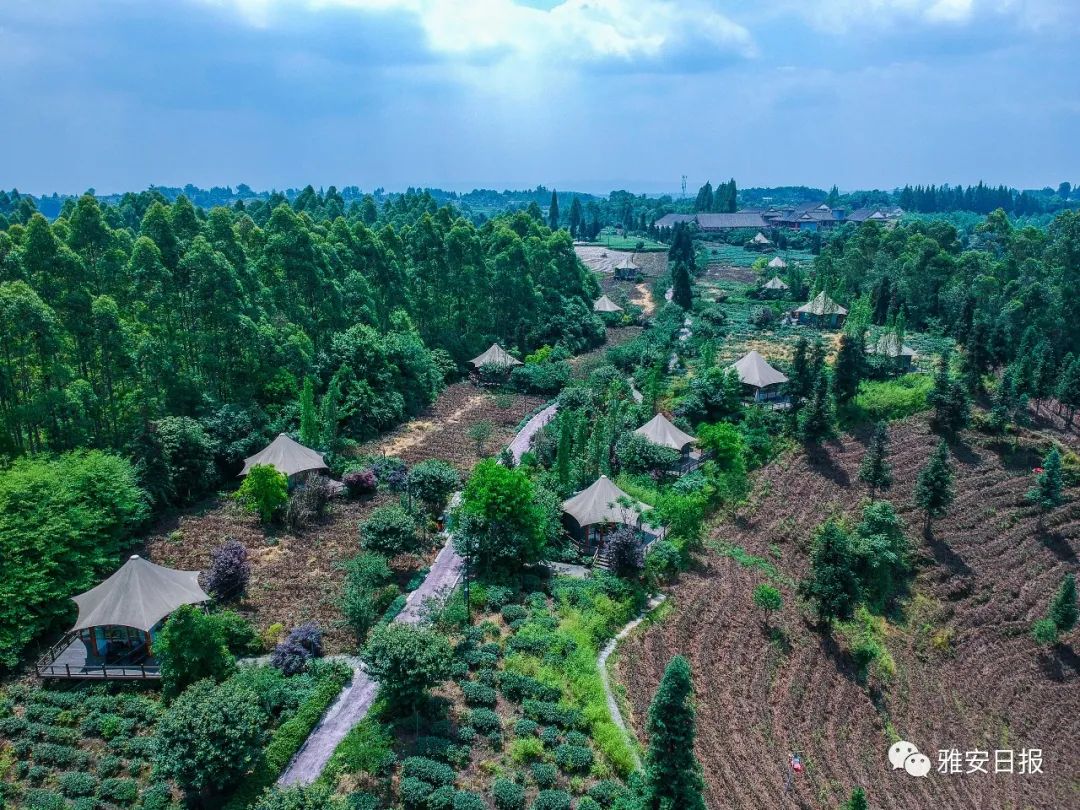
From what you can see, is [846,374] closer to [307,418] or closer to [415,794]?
[307,418]

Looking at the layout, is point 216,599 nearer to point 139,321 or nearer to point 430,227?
point 139,321

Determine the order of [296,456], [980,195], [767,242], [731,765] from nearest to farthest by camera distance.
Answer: [731,765] → [296,456] → [767,242] → [980,195]

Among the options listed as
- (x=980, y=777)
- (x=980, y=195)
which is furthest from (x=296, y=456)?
(x=980, y=195)

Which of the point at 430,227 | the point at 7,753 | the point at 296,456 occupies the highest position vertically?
the point at 430,227

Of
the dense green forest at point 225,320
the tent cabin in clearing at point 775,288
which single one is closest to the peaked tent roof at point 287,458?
the dense green forest at point 225,320

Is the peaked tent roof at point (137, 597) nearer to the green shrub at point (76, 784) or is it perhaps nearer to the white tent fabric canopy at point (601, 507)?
the green shrub at point (76, 784)
